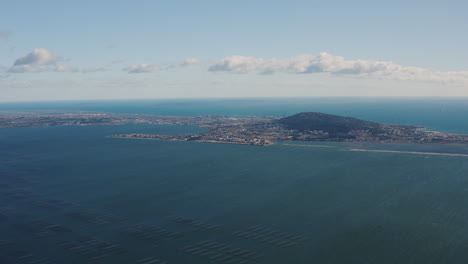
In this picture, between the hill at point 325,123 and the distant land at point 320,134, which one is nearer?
the distant land at point 320,134

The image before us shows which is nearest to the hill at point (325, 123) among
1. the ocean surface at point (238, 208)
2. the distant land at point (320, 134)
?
the distant land at point (320, 134)

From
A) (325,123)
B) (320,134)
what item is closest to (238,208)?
(320,134)

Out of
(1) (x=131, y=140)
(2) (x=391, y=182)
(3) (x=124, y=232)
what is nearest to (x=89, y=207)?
(3) (x=124, y=232)

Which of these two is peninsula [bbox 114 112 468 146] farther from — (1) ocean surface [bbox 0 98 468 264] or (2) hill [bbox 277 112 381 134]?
(1) ocean surface [bbox 0 98 468 264]

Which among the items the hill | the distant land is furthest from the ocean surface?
the hill

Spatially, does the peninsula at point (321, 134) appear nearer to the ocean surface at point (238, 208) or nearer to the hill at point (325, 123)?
the hill at point (325, 123)

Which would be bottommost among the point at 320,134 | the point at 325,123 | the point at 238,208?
the point at 238,208

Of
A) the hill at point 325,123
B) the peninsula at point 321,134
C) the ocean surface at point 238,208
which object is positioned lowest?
the ocean surface at point 238,208

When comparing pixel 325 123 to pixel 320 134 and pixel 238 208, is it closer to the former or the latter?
pixel 320 134

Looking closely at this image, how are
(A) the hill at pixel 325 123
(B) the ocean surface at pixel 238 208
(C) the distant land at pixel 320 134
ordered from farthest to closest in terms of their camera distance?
(A) the hill at pixel 325 123 < (C) the distant land at pixel 320 134 < (B) the ocean surface at pixel 238 208
